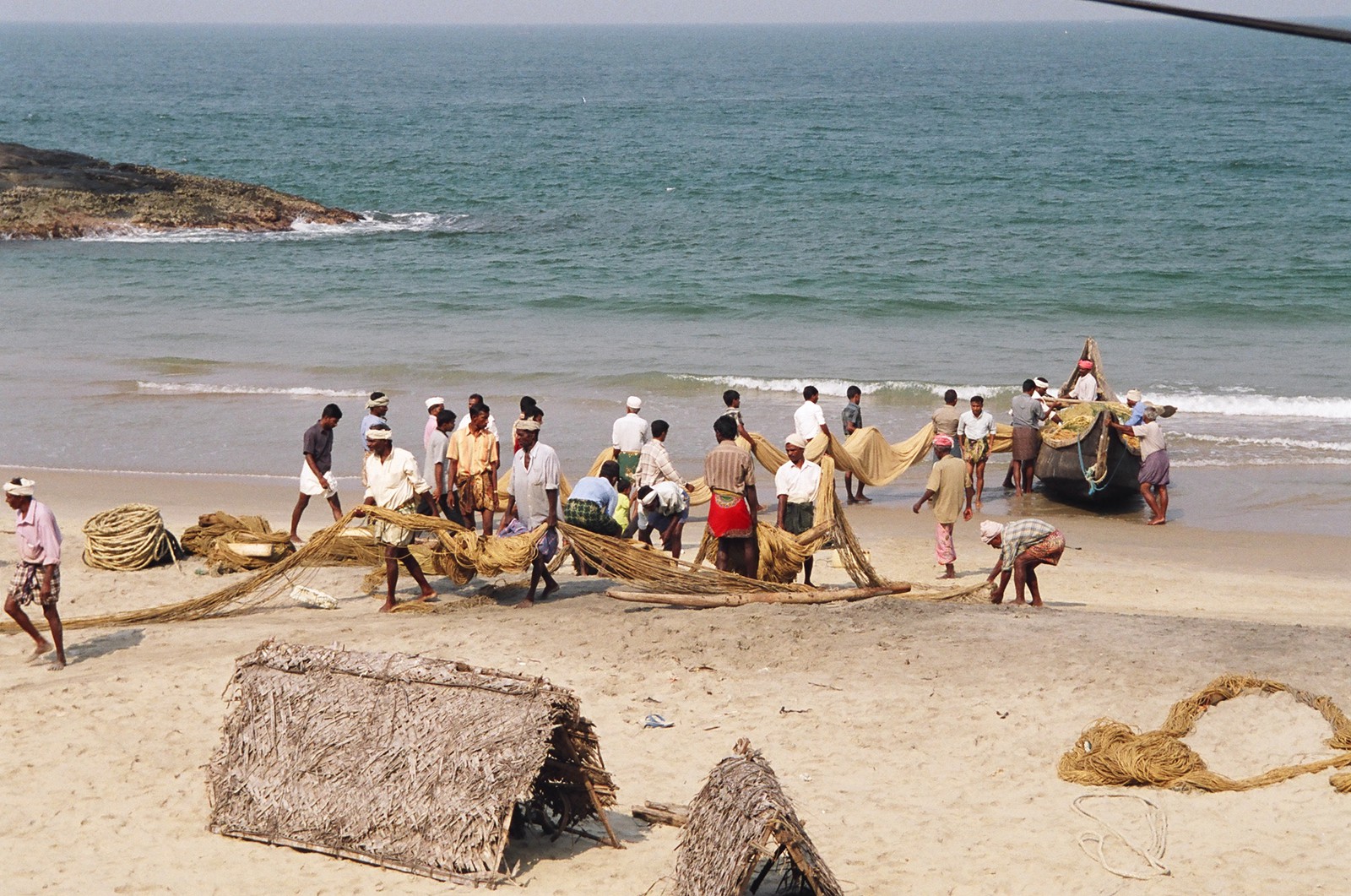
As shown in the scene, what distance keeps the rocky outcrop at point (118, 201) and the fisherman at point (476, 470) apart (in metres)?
26.9

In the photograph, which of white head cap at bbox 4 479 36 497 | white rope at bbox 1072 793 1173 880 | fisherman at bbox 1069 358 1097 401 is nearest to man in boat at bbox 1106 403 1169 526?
fisherman at bbox 1069 358 1097 401

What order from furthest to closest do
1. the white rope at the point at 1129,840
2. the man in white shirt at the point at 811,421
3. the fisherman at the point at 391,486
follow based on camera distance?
the man in white shirt at the point at 811,421 → the fisherman at the point at 391,486 → the white rope at the point at 1129,840

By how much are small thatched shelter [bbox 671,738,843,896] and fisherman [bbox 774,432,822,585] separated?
4789 millimetres

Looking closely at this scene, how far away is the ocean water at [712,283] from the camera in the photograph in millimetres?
18156

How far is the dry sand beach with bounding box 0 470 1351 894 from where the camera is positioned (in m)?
6.24

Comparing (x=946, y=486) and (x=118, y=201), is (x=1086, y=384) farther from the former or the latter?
(x=118, y=201)

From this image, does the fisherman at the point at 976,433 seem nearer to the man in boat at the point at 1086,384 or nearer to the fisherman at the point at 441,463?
the man in boat at the point at 1086,384

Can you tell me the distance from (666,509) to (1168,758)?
4323 mm

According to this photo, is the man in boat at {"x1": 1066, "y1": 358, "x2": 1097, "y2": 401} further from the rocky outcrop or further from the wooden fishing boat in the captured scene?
the rocky outcrop

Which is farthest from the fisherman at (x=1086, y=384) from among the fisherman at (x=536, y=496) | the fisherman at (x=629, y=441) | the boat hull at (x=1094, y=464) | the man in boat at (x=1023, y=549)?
the fisherman at (x=536, y=496)

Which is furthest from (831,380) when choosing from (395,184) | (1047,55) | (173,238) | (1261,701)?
(1047,55)

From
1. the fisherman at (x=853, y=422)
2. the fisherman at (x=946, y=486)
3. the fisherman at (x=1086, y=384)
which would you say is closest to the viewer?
the fisherman at (x=946, y=486)

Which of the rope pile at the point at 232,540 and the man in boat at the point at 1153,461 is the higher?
the man in boat at the point at 1153,461

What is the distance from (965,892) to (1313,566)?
7.74 metres
